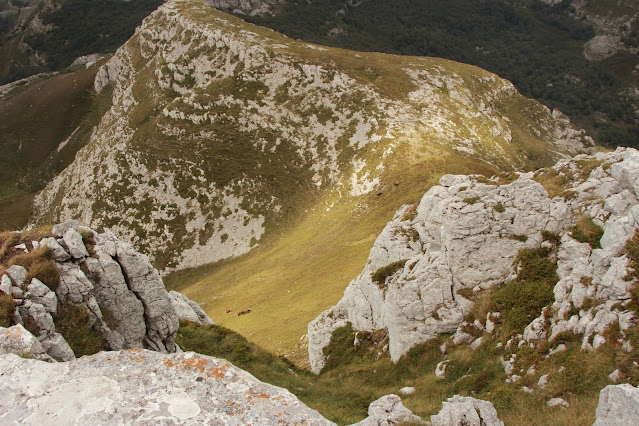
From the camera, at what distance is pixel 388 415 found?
1216 cm

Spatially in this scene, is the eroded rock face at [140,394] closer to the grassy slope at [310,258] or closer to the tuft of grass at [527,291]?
the tuft of grass at [527,291]

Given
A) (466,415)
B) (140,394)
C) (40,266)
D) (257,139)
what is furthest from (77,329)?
(257,139)

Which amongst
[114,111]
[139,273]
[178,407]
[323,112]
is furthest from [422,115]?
[114,111]

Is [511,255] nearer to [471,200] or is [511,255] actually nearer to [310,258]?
[471,200]

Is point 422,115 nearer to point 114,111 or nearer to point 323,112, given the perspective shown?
point 323,112

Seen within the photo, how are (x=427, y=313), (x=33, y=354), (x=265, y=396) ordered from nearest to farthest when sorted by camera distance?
(x=265, y=396) → (x=33, y=354) → (x=427, y=313)

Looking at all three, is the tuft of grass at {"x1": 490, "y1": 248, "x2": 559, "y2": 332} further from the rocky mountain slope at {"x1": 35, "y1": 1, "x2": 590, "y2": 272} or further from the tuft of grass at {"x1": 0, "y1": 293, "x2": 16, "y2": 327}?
the rocky mountain slope at {"x1": 35, "y1": 1, "x2": 590, "y2": 272}

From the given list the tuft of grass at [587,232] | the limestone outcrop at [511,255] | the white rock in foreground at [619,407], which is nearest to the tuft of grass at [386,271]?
the limestone outcrop at [511,255]

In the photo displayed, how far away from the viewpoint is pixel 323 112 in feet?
343

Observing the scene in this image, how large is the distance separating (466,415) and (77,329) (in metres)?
15.0

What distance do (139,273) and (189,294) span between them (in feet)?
194

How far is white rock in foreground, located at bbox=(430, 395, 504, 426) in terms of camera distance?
1191cm

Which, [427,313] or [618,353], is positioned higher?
[618,353]

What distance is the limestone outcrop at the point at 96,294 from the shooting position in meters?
13.6
